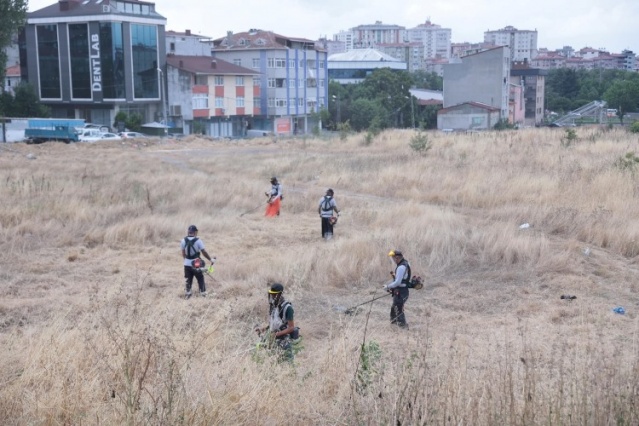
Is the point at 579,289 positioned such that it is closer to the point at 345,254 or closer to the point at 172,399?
the point at 345,254

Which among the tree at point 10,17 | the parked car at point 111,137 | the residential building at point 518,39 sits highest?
the residential building at point 518,39

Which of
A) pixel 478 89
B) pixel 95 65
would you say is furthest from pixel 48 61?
pixel 478 89

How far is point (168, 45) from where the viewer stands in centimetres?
6700

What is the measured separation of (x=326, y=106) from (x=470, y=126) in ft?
57.0

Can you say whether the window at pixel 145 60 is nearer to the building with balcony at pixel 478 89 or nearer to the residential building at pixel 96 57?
the residential building at pixel 96 57

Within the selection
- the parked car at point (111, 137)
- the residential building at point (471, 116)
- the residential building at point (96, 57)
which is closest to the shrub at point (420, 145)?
the parked car at point (111, 137)

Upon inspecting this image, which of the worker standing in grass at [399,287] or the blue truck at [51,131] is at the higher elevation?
the blue truck at [51,131]

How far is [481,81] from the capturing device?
232ft

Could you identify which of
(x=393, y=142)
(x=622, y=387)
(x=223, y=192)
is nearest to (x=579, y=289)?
(x=622, y=387)

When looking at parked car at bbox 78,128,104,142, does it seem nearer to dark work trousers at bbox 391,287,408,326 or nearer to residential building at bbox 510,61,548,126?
dark work trousers at bbox 391,287,408,326

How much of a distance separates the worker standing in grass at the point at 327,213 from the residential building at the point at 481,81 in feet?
171

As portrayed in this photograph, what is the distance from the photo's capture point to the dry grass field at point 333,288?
4.48m

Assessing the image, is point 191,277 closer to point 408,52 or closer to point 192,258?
point 192,258

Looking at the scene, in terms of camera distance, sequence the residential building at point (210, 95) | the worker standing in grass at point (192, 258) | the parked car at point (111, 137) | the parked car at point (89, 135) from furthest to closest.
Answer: the residential building at point (210, 95)
the parked car at point (111, 137)
the parked car at point (89, 135)
the worker standing in grass at point (192, 258)
